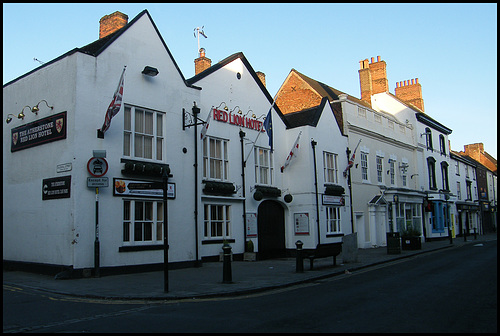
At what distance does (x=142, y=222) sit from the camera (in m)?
15.0

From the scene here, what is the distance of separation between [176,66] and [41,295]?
9939 mm

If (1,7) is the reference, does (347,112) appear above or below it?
above

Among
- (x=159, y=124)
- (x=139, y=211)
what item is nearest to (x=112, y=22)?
(x=159, y=124)

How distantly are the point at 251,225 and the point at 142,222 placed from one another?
6.58 m

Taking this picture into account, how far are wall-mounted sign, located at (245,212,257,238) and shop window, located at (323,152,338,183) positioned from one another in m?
5.80

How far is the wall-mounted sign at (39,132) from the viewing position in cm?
1392

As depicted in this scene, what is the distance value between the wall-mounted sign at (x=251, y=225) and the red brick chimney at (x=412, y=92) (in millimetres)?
30586

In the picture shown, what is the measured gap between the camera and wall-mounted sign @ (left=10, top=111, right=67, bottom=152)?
1392 centimetres

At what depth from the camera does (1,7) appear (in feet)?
22.8

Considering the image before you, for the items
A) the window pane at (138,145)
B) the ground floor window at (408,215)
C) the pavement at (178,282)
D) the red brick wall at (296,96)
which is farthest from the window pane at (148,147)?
the ground floor window at (408,215)

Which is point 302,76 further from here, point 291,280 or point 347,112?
point 291,280

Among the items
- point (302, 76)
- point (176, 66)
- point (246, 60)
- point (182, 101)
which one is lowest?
point (182, 101)

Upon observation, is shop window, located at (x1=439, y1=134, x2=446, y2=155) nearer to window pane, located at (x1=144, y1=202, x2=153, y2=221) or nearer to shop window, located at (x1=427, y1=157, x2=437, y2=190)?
shop window, located at (x1=427, y1=157, x2=437, y2=190)

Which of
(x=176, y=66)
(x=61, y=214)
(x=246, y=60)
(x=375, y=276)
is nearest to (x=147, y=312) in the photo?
(x=61, y=214)
